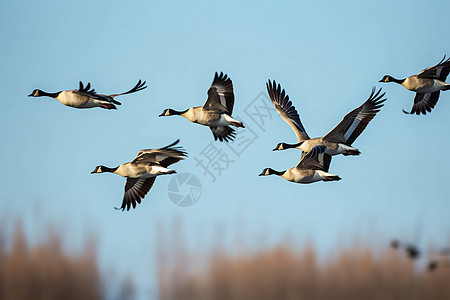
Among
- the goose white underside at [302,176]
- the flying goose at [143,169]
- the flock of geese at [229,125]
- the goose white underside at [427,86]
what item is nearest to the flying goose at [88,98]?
the flock of geese at [229,125]

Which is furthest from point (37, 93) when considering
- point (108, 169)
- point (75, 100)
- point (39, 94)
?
point (108, 169)

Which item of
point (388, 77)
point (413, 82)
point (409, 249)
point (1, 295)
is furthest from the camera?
point (1, 295)

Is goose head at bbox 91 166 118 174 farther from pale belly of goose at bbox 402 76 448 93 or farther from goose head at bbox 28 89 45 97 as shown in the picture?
pale belly of goose at bbox 402 76 448 93

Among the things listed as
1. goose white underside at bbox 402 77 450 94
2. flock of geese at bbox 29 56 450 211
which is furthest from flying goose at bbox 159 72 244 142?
goose white underside at bbox 402 77 450 94

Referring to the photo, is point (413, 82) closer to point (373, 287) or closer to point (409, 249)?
point (373, 287)

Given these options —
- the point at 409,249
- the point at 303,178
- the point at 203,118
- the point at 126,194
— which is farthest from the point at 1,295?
the point at 409,249

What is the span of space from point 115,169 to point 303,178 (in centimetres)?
499

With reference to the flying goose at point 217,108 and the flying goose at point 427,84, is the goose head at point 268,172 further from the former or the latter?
the flying goose at point 427,84

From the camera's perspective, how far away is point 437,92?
57.8 ft

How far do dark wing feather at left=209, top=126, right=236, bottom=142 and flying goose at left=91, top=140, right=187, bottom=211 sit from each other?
89.3 inches

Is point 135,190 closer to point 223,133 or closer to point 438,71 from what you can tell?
point 223,133

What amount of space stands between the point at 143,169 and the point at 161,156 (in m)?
0.61

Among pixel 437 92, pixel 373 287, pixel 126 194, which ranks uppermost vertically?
pixel 437 92

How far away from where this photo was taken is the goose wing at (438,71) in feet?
53.5
